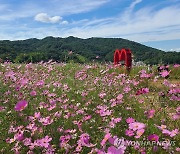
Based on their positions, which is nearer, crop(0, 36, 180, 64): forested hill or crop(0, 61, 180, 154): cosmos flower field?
crop(0, 61, 180, 154): cosmos flower field

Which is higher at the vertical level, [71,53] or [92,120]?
[71,53]

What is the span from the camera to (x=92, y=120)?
4.23m

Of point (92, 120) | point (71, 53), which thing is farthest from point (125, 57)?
point (92, 120)

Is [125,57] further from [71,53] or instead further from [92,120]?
[92,120]

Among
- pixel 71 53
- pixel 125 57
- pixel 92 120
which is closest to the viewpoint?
pixel 92 120

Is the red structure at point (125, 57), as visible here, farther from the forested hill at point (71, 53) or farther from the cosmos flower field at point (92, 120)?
the cosmos flower field at point (92, 120)

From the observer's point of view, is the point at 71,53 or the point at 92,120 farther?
the point at 71,53

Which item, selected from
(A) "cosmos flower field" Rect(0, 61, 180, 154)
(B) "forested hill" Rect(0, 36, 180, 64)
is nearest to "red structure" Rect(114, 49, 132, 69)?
(B) "forested hill" Rect(0, 36, 180, 64)

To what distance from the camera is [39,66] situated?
11422 millimetres

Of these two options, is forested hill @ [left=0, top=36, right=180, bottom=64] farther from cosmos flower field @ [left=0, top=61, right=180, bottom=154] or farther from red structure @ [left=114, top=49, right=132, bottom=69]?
cosmos flower field @ [left=0, top=61, right=180, bottom=154]

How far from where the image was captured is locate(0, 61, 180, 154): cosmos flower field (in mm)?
2928

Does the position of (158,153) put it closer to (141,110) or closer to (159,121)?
(159,121)

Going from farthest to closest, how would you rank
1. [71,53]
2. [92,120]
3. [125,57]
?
[125,57] < [71,53] < [92,120]

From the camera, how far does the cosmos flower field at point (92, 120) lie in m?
2.93
